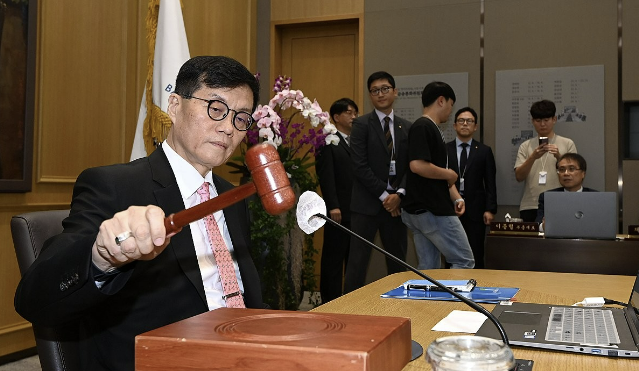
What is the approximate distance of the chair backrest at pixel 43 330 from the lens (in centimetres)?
116

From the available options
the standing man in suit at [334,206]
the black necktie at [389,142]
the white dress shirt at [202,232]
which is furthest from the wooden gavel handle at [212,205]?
the standing man in suit at [334,206]

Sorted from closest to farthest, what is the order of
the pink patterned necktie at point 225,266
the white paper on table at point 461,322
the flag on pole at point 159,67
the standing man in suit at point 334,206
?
the white paper on table at point 461,322
the pink patterned necktie at point 225,266
the flag on pole at point 159,67
the standing man in suit at point 334,206

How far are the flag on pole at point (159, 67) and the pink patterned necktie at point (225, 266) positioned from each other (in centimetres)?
215

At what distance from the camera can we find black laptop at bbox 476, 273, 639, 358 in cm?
103

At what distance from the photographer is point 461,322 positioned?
4.30 ft

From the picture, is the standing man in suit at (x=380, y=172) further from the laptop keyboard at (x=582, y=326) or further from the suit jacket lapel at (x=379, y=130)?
the laptop keyboard at (x=582, y=326)

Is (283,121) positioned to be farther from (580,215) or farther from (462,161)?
(580,215)

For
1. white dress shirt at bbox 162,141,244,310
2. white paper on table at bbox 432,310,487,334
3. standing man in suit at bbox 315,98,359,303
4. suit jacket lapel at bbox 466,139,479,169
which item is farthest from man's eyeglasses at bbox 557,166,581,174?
white dress shirt at bbox 162,141,244,310

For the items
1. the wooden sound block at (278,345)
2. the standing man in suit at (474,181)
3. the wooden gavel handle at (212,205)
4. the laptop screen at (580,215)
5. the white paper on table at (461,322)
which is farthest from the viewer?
the standing man in suit at (474,181)

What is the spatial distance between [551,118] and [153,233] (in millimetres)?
4473

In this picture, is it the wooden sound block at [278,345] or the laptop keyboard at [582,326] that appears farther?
the laptop keyboard at [582,326]

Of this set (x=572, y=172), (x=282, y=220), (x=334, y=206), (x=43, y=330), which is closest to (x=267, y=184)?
(x=43, y=330)

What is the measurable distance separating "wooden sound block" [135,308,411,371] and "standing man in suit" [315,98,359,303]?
378cm

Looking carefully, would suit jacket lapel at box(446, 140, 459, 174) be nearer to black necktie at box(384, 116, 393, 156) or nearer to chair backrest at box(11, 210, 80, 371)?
black necktie at box(384, 116, 393, 156)
